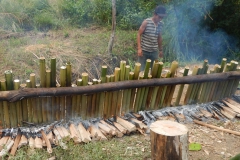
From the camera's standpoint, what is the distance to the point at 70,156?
3.28 metres

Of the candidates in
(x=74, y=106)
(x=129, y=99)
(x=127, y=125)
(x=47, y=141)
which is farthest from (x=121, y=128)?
(x=47, y=141)

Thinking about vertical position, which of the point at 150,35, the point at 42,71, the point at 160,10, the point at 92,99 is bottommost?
the point at 92,99

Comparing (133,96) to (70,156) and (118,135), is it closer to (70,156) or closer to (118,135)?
(118,135)

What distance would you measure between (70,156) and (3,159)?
0.82 metres

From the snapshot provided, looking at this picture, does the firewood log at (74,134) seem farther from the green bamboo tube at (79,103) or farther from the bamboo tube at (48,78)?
the bamboo tube at (48,78)

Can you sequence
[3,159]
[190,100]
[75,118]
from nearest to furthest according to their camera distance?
[3,159], [75,118], [190,100]

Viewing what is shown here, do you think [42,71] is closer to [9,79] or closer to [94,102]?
[9,79]

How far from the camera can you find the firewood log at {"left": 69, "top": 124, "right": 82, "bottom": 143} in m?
3.50

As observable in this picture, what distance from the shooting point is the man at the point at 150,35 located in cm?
540

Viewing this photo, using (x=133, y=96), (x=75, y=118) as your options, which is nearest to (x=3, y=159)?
(x=75, y=118)

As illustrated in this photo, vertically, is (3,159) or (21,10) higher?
(21,10)

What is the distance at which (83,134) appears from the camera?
3.62 metres

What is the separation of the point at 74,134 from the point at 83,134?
0.13 m

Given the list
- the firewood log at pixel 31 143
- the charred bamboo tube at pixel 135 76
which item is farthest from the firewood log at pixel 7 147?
the charred bamboo tube at pixel 135 76
